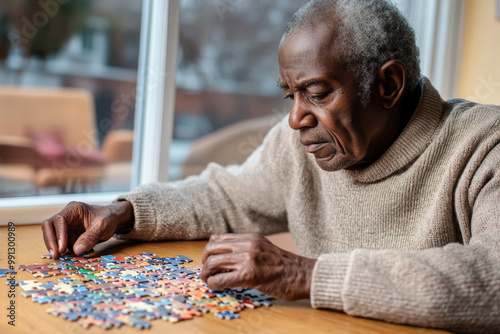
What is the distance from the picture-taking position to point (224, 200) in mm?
2070

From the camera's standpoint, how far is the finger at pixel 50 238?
1644mm

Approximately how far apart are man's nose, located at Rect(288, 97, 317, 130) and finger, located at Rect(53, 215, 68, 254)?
2.41 feet

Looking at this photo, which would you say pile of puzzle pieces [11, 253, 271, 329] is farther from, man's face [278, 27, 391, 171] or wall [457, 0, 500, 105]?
wall [457, 0, 500, 105]

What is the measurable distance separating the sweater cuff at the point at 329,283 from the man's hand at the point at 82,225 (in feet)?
2.35

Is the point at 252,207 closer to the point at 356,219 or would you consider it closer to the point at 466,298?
the point at 356,219

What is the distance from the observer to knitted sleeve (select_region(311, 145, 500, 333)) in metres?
1.25

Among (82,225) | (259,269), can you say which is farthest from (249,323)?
(82,225)

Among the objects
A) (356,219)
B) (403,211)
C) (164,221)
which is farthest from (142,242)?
(403,211)

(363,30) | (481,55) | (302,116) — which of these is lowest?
(302,116)

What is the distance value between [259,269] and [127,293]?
1.03ft

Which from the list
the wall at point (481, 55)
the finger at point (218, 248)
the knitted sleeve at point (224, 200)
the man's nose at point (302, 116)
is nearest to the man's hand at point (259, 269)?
the finger at point (218, 248)

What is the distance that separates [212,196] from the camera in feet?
6.78

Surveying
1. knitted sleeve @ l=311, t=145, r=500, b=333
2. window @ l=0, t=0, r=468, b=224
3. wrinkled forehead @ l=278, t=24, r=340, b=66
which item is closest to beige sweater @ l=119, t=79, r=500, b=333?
knitted sleeve @ l=311, t=145, r=500, b=333

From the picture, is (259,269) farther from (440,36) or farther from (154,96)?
(440,36)
